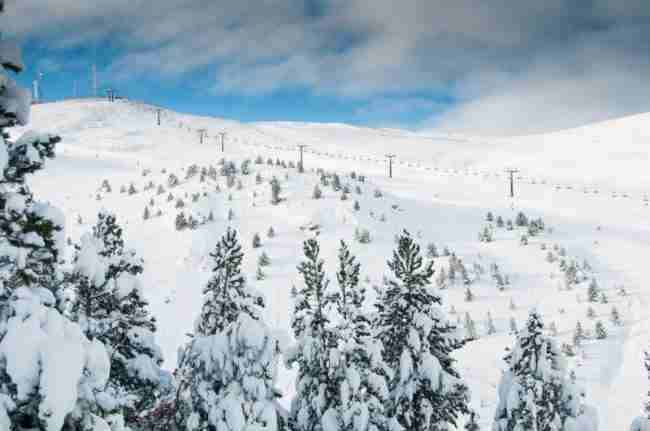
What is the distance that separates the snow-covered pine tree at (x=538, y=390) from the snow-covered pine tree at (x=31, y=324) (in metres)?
10.3

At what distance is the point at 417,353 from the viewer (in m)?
11.8

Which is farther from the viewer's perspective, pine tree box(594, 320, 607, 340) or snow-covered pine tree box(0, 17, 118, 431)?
pine tree box(594, 320, 607, 340)

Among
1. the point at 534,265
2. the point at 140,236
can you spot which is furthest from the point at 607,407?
the point at 140,236

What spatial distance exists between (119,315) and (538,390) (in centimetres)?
983

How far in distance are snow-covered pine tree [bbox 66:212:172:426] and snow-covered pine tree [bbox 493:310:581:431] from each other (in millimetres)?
8284

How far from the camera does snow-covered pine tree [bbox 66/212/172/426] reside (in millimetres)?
9461

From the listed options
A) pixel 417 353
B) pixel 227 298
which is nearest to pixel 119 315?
pixel 227 298

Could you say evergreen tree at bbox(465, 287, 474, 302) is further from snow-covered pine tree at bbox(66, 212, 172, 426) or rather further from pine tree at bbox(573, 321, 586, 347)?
snow-covered pine tree at bbox(66, 212, 172, 426)

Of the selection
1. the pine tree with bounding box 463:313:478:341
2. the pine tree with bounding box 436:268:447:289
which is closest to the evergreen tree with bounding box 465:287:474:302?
the pine tree with bounding box 436:268:447:289

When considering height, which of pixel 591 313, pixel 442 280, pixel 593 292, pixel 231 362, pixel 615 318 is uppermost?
pixel 231 362

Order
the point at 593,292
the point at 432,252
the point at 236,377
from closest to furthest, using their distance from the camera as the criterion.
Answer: the point at 236,377
the point at 593,292
the point at 432,252

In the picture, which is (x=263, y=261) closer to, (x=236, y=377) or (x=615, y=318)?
(x=615, y=318)

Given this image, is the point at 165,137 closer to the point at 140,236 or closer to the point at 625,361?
the point at 140,236

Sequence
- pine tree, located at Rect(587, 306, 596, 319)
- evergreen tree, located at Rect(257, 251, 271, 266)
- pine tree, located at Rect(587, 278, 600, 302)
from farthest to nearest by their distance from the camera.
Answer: evergreen tree, located at Rect(257, 251, 271, 266), pine tree, located at Rect(587, 278, 600, 302), pine tree, located at Rect(587, 306, 596, 319)
